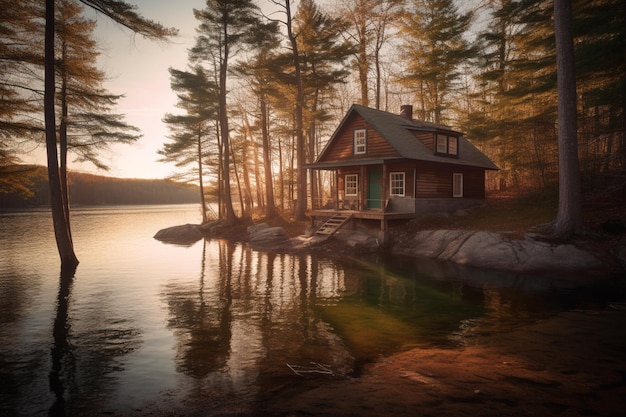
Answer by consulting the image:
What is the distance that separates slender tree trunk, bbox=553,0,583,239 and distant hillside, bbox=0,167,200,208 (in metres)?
87.7

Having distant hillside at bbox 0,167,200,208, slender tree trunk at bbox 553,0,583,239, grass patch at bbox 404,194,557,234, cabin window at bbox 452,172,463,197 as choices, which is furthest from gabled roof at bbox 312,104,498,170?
distant hillside at bbox 0,167,200,208

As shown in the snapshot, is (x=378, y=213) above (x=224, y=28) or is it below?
below

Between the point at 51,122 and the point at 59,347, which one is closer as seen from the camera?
the point at 59,347

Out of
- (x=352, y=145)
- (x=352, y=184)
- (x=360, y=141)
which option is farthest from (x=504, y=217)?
(x=352, y=145)

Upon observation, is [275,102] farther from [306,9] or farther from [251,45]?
[306,9]

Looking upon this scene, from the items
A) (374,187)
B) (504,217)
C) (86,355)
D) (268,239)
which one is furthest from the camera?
(374,187)

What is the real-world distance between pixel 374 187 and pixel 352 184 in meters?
1.97

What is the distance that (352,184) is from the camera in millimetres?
26828

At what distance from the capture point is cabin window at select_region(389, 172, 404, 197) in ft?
78.1

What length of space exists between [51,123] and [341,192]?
62.6 feet

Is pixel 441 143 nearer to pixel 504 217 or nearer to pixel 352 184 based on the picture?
pixel 504 217

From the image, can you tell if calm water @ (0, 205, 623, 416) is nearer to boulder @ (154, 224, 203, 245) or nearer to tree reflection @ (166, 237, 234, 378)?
tree reflection @ (166, 237, 234, 378)

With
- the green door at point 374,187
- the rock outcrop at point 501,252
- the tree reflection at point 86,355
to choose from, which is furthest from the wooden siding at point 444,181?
the tree reflection at point 86,355

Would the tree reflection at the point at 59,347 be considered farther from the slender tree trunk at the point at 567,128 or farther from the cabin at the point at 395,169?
the slender tree trunk at the point at 567,128
